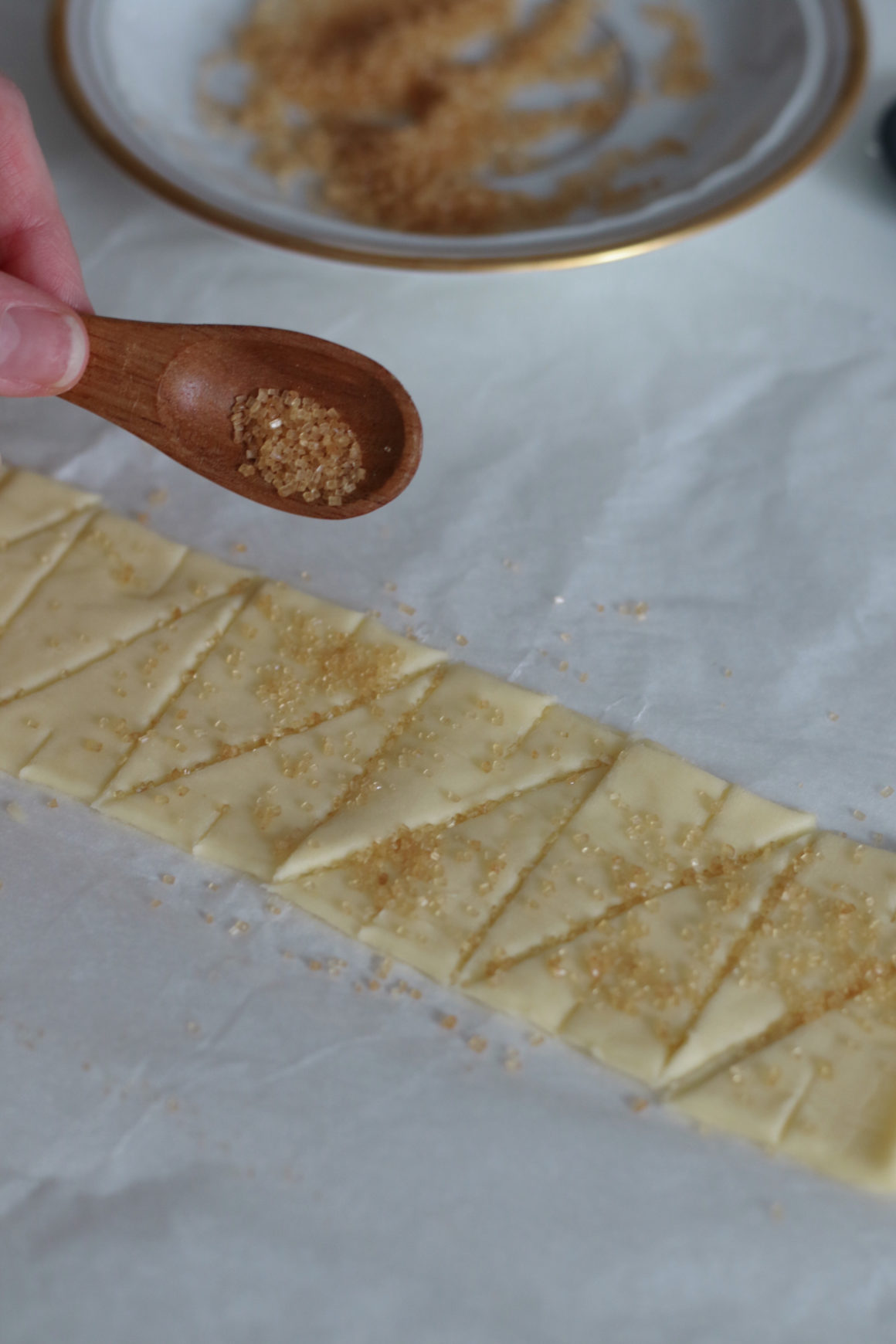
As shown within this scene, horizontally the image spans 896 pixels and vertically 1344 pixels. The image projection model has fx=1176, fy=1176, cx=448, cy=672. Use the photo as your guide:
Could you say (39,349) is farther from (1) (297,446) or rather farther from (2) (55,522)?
(2) (55,522)

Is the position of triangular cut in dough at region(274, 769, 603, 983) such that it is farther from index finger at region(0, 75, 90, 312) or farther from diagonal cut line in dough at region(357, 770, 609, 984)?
index finger at region(0, 75, 90, 312)

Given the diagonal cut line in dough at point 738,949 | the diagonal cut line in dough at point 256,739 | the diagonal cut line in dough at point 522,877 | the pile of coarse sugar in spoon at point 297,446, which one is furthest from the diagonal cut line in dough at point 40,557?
the diagonal cut line in dough at point 738,949

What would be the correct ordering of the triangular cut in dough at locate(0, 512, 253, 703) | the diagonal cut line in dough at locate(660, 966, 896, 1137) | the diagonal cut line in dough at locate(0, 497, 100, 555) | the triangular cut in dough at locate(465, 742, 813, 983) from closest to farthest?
the diagonal cut line in dough at locate(660, 966, 896, 1137), the triangular cut in dough at locate(465, 742, 813, 983), the triangular cut in dough at locate(0, 512, 253, 703), the diagonal cut line in dough at locate(0, 497, 100, 555)

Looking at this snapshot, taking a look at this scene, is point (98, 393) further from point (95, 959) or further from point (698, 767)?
point (698, 767)

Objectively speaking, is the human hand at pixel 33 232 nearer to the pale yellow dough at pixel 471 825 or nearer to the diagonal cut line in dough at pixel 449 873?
the pale yellow dough at pixel 471 825

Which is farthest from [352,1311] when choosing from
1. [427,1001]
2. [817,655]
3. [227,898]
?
[817,655]

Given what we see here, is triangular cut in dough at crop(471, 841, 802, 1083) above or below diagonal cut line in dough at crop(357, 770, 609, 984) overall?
below

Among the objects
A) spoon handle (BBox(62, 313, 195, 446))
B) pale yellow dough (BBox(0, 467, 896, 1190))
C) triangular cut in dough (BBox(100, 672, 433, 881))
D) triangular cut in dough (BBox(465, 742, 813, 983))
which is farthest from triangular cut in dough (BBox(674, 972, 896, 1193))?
spoon handle (BBox(62, 313, 195, 446))
